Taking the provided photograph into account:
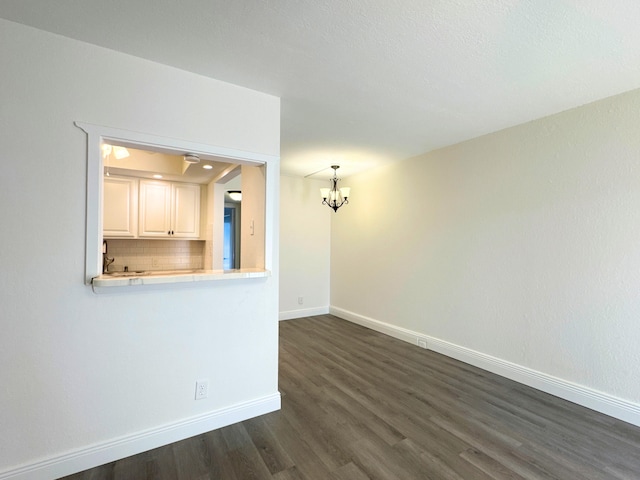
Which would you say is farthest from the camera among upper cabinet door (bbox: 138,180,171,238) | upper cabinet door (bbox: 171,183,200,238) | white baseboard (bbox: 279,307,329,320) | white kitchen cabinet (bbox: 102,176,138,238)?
white baseboard (bbox: 279,307,329,320)

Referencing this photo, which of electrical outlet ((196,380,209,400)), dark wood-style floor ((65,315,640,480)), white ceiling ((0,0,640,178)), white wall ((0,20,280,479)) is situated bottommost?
dark wood-style floor ((65,315,640,480))

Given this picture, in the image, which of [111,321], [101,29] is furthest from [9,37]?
[111,321]

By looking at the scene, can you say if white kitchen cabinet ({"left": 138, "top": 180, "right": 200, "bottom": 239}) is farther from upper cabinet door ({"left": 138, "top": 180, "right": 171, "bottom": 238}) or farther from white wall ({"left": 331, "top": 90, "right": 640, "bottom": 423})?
white wall ({"left": 331, "top": 90, "right": 640, "bottom": 423})

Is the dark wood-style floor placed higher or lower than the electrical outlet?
lower

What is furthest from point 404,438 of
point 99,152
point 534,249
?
point 99,152

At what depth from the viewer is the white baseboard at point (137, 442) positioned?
167 centimetres

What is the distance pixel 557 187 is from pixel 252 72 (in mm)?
2755

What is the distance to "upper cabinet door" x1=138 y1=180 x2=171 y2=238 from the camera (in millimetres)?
4242

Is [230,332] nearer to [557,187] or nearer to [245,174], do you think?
[245,174]

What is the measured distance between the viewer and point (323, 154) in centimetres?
403

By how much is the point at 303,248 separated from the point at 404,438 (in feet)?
12.0

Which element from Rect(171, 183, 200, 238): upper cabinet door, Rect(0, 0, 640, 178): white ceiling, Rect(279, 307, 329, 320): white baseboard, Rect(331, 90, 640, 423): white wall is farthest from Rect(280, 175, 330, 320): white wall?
Rect(0, 0, 640, 178): white ceiling

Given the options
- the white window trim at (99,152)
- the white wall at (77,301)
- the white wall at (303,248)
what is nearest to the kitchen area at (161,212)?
the white wall at (303,248)

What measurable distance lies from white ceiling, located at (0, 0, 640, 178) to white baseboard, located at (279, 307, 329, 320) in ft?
11.3
